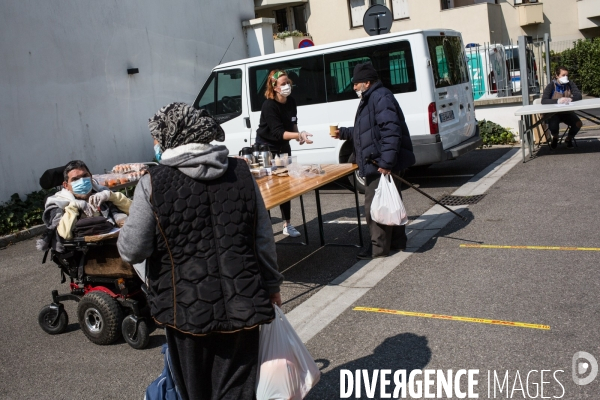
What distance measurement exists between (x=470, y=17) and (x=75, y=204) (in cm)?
2817

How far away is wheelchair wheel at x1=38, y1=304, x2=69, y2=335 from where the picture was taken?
559cm

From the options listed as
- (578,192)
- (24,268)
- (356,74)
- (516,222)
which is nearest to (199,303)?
(356,74)

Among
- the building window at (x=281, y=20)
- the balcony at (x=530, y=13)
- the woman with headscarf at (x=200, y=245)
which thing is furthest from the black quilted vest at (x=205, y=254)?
the building window at (x=281, y=20)

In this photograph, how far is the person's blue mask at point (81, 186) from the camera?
5324 mm

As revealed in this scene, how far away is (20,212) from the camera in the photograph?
10375 millimetres

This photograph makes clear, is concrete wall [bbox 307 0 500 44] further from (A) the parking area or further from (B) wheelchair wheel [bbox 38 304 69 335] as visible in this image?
(B) wheelchair wheel [bbox 38 304 69 335]

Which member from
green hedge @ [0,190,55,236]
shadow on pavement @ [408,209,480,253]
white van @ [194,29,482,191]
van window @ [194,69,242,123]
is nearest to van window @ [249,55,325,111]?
white van @ [194,29,482,191]

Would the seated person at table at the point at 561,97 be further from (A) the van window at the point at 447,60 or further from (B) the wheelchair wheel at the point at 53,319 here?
(B) the wheelchair wheel at the point at 53,319

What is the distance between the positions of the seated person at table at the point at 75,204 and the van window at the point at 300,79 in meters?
5.30

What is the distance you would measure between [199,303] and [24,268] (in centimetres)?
591

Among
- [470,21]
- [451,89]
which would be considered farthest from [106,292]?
[470,21]

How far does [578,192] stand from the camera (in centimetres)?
860

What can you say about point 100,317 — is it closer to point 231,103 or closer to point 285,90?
point 285,90

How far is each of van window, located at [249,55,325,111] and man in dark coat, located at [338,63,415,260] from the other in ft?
11.6
